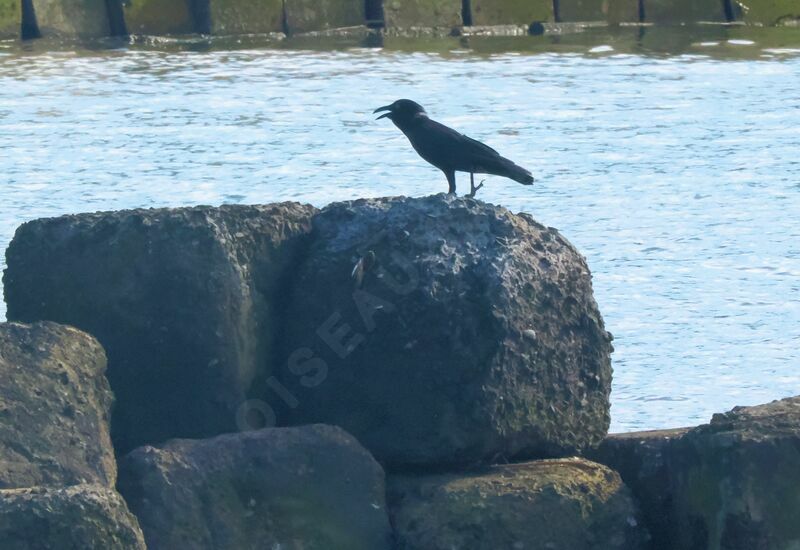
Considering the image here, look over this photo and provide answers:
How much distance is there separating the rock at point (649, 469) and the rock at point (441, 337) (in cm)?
13

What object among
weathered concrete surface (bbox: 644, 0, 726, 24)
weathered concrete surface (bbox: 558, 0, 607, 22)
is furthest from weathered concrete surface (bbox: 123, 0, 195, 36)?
weathered concrete surface (bbox: 644, 0, 726, 24)

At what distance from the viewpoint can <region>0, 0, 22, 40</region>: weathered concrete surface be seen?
12.9m

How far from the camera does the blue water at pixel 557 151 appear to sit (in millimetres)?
5527

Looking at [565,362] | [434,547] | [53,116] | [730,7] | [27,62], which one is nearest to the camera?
[434,547]

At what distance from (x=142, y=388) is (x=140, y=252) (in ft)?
1.05

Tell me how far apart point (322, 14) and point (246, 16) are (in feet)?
2.45

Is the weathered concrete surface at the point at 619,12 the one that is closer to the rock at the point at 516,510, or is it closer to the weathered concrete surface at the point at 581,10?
the weathered concrete surface at the point at 581,10

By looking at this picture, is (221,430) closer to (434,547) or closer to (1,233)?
(434,547)

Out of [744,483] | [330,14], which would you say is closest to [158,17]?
[330,14]

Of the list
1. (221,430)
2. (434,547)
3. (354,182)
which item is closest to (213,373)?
(221,430)

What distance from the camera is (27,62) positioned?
38.2 feet

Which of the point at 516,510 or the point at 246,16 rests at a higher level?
the point at 246,16

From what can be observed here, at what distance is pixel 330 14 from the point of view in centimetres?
1406

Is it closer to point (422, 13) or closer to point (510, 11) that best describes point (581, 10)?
point (510, 11)
